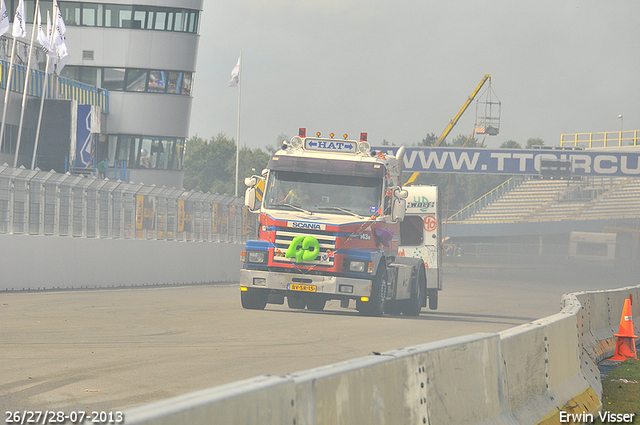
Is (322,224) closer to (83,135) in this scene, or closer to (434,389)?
(434,389)

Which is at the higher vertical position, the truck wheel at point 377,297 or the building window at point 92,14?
the building window at point 92,14

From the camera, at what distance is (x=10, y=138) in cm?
4519

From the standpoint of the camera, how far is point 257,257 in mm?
17828

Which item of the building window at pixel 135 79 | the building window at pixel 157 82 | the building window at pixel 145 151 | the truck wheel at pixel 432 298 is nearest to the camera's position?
the truck wheel at pixel 432 298

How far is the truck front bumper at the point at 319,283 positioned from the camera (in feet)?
57.4

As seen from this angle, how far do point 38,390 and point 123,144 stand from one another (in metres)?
45.0

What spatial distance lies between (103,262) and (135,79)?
2753cm

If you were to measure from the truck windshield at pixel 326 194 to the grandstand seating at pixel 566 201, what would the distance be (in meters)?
65.1

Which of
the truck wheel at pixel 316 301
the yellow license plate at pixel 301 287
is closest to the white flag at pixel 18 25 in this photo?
the truck wheel at pixel 316 301

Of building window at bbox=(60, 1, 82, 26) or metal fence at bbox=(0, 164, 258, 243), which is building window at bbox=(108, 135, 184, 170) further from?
metal fence at bbox=(0, 164, 258, 243)

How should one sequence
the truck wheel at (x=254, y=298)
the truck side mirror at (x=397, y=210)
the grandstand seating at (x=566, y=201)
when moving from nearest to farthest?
the truck side mirror at (x=397, y=210) → the truck wheel at (x=254, y=298) → the grandstand seating at (x=566, y=201)

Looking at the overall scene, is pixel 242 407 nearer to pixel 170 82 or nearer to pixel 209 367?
pixel 209 367

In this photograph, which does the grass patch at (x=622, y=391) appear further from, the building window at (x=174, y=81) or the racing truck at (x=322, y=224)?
the building window at (x=174, y=81)

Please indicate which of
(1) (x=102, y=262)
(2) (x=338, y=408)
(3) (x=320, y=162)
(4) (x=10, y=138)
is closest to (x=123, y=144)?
(4) (x=10, y=138)
